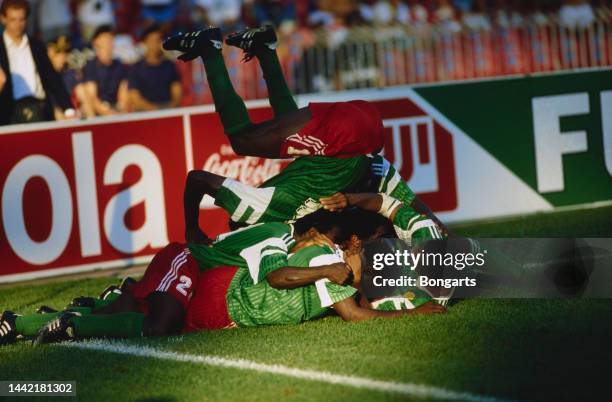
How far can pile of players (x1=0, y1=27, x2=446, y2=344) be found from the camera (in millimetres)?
8117

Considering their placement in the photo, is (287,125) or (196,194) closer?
(287,125)

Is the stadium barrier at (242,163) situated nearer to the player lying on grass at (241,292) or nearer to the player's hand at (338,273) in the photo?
the player lying on grass at (241,292)

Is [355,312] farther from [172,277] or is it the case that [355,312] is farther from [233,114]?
[233,114]

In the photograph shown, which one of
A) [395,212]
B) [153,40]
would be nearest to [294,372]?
[395,212]

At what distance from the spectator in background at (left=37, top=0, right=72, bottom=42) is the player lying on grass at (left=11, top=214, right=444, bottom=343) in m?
10.8

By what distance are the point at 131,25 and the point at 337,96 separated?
7.33 m

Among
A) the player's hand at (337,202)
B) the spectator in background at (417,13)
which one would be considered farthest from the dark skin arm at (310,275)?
the spectator in background at (417,13)

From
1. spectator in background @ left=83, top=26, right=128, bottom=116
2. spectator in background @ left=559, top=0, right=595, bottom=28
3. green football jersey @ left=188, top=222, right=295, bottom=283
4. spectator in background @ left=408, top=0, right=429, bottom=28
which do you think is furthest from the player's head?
green football jersey @ left=188, top=222, right=295, bottom=283

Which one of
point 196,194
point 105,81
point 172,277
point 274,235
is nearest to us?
point 274,235

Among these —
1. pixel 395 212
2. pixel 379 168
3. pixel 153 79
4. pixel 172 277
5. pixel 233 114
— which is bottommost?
pixel 172 277

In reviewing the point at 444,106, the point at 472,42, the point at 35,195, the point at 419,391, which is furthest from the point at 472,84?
the point at 419,391

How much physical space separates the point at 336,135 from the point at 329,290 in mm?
1407

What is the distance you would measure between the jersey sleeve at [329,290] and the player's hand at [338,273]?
4.8 inches

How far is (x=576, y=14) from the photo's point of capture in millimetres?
20719
